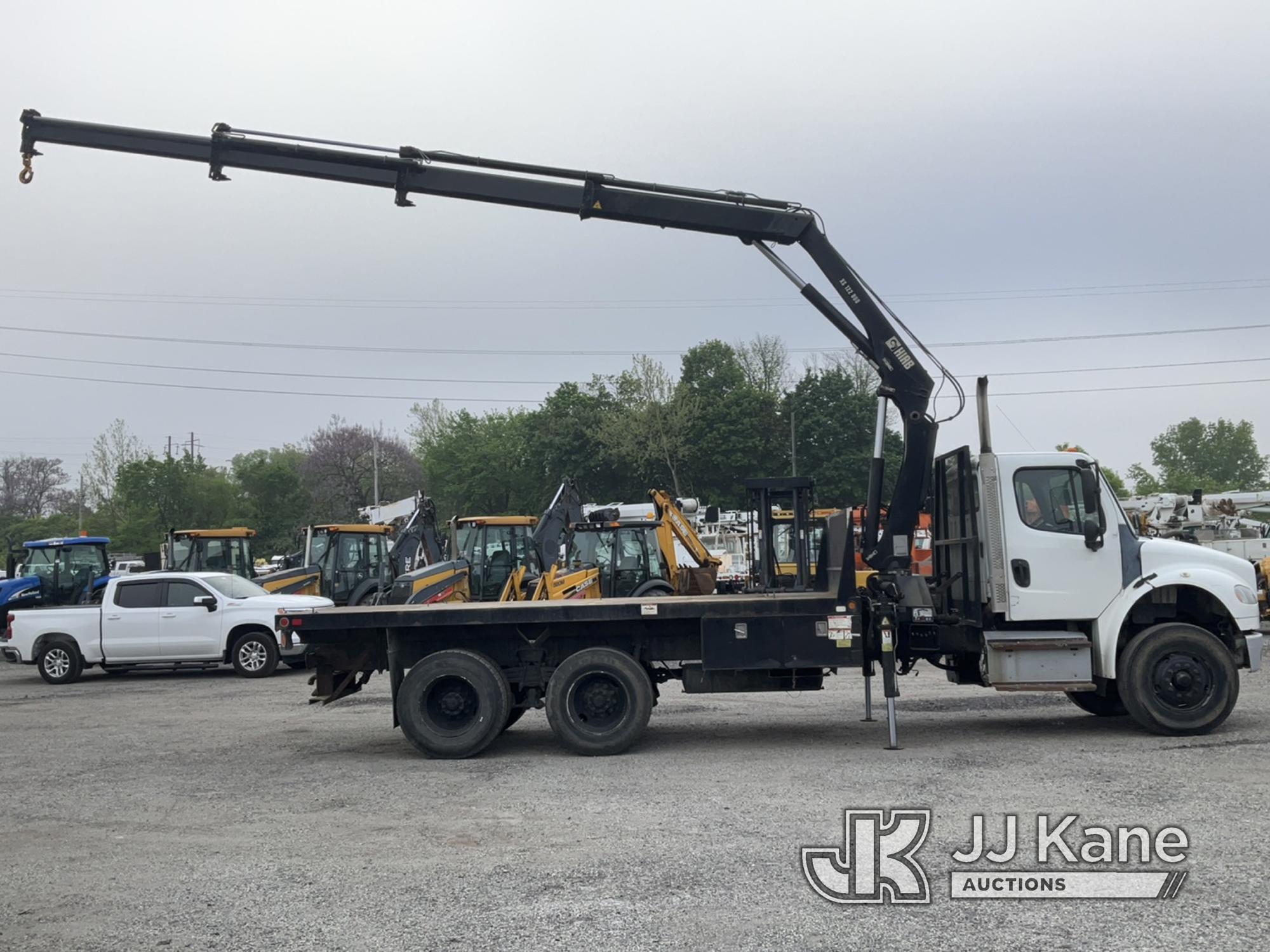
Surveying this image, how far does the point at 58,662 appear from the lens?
66.0ft

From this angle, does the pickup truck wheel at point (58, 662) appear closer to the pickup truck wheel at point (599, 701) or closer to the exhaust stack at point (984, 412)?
the pickup truck wheel at point (599, 701)

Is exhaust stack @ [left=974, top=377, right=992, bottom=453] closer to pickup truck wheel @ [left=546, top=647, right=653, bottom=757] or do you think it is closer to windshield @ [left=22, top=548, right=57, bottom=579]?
pickup truck wheel @ [left=546, top=647, right=653, bottom=757]

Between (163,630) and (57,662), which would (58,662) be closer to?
(57,662)

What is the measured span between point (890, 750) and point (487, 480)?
199 feet

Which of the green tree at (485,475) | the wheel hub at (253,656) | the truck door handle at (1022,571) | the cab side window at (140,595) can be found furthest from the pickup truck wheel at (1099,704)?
the green tree at (485,475)

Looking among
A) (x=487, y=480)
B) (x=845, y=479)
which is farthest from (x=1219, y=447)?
(x=487, y=480)

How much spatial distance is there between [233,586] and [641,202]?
38.6 feet

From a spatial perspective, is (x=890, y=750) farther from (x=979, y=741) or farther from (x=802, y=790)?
(x=802, y=790)

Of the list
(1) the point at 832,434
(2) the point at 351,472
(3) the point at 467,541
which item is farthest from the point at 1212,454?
(3) the point at 467,541

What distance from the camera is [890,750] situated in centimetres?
1079

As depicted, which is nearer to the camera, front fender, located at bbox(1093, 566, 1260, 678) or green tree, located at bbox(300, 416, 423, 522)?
front fender, located at bbox(1093, 566, 1260, 678)

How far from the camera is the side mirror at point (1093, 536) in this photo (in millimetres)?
11172

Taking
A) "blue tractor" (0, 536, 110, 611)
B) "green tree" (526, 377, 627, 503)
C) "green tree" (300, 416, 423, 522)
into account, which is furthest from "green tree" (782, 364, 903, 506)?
"blue tractor" (0, 536, 110, 611)

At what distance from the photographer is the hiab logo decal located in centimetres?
639
